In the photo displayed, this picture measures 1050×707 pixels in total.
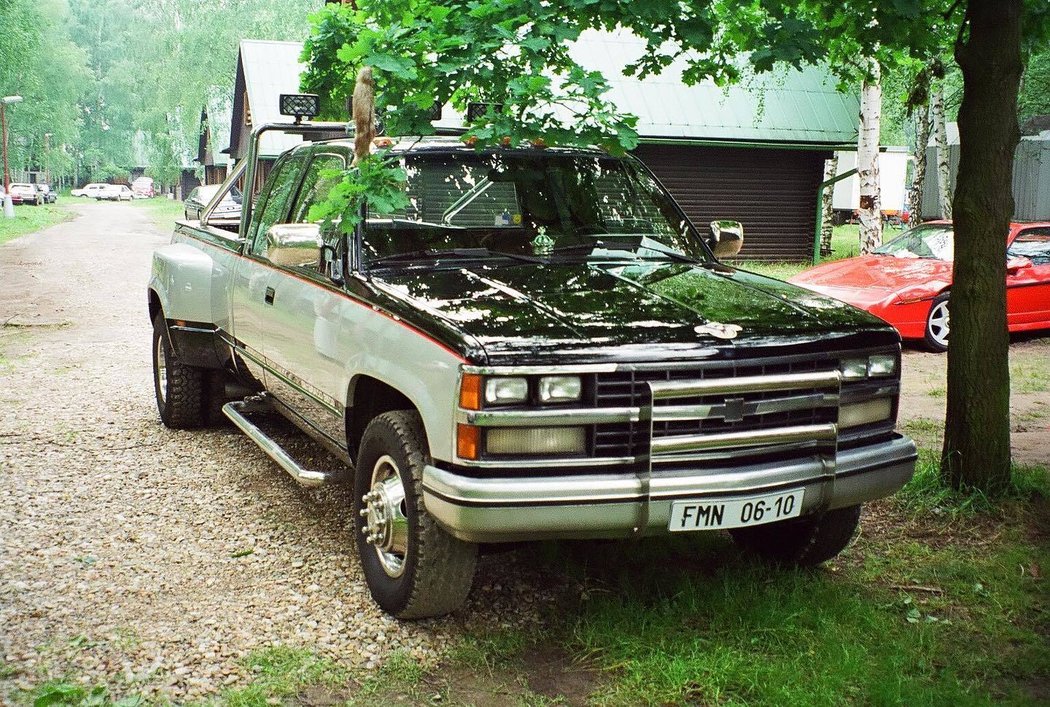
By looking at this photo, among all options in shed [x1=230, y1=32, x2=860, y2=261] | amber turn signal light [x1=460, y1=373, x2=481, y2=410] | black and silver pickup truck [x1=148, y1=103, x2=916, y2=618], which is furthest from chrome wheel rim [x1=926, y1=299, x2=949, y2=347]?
shed [x1=230, y1=32, x2=860, y2=261]

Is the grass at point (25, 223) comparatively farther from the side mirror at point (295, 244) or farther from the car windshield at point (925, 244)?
the side mirror at point (295, 244)

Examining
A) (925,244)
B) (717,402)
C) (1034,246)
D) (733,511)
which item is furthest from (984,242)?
(1034,246)

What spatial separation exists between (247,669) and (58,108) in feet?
271

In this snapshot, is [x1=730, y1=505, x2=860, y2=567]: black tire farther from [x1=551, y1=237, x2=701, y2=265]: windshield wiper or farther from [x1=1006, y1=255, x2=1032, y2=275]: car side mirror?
[x1=1006, y1=255, x2=1032, y2=275]: car side mirror

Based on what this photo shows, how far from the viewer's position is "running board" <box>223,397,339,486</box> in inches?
190

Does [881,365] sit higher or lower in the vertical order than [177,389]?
higher

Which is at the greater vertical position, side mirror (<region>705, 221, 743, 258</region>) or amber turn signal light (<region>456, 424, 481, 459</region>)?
side mirror (<region>705, 221, 743, 258</region>)

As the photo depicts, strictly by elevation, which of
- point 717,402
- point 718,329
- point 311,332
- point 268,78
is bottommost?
point 717,402

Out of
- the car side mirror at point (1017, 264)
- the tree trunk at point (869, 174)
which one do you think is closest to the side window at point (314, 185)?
the car side mirror at point (1017, 264)

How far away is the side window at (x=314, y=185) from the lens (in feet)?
17.7

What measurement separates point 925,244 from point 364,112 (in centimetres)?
962

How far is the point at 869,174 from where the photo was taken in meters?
18.0

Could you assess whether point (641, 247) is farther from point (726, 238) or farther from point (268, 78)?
point (268, 78)

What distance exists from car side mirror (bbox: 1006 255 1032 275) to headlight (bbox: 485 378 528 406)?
980cm
